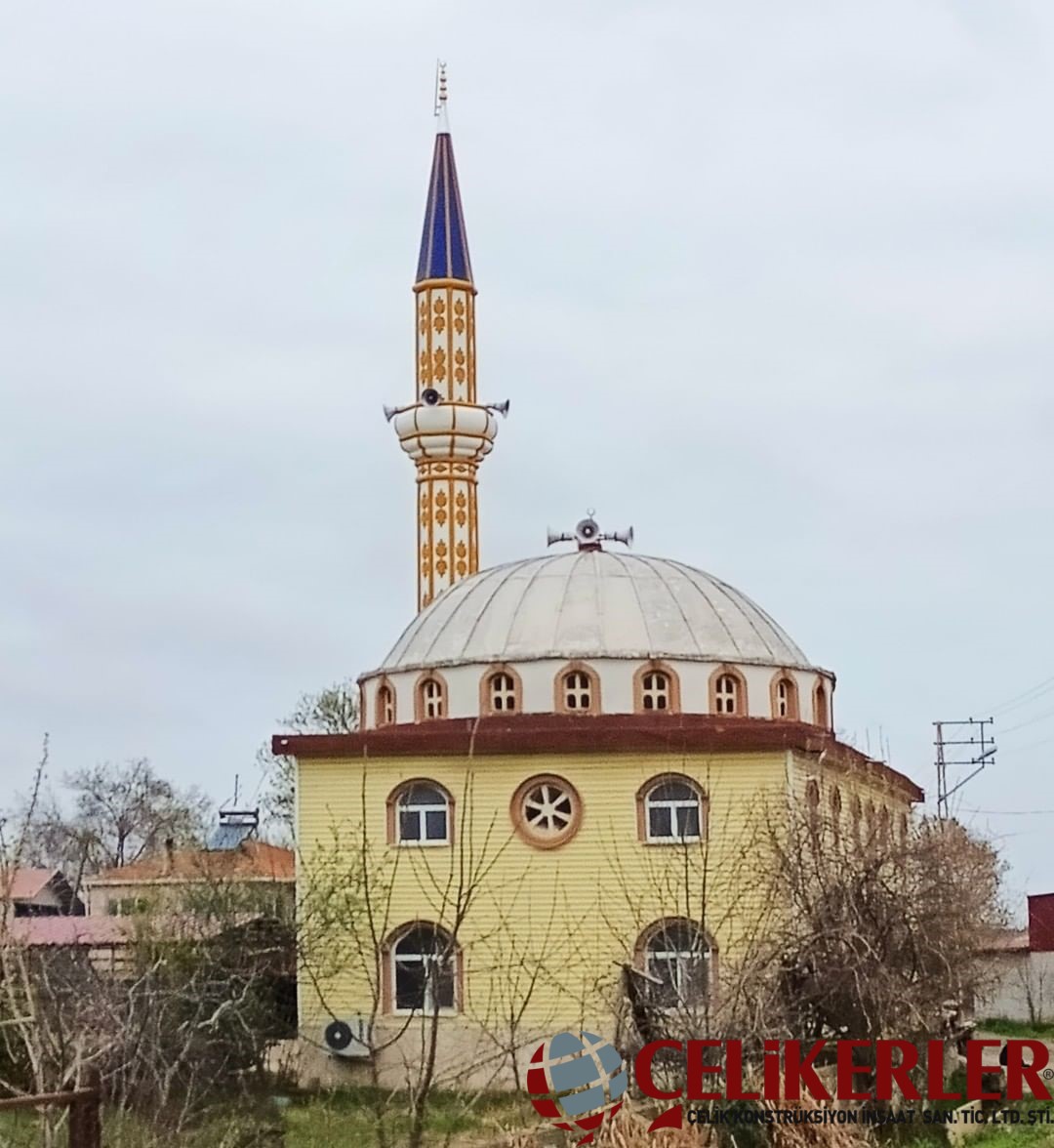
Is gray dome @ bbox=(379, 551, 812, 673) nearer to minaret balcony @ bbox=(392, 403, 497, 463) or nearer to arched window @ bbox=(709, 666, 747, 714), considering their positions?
arched window @ bbox=(709, 666, 747, 714)

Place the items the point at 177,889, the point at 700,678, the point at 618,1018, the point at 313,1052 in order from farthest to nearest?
the point at 700,678
the point at 313,1052
the point at 177,889
the point at 618,1018

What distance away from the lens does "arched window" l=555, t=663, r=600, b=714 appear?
89.0ft

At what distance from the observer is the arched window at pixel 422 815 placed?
83.3 ft

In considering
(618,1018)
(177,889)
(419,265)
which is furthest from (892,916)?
(419,265)

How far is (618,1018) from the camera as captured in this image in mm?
16031

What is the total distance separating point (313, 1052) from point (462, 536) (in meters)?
17.2

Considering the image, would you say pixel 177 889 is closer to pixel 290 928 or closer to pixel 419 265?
pixel 290 928

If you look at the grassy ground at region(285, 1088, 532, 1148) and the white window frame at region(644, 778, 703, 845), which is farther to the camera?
the white window frame at region(644, 778, 703, 845)

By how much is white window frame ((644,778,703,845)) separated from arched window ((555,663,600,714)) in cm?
228

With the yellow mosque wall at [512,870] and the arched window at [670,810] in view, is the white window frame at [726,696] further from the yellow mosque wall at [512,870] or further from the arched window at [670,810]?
the arched window at [670,810]

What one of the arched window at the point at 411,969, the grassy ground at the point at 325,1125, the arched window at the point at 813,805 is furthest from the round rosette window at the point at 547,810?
the grassy ground at the point at 325,1125

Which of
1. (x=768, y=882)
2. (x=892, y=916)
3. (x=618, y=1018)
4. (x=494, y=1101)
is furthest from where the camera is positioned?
(x=494, y=1101)

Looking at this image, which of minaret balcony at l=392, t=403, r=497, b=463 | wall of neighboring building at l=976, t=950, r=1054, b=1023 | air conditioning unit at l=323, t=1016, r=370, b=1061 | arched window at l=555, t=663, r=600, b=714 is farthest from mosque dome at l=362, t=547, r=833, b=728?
minaret balcony at l=392, t=403, r=497, b=463

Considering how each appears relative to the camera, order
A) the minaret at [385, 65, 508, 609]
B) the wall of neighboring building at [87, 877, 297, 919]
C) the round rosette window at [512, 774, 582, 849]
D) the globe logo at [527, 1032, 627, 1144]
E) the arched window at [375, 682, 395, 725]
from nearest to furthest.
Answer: the globe logo at [527, 1032, 627, 1144] < the wall of neighboring building at [87, 877, 297, 919] < the round rosette window at [512, 774, 582, 849] < the arched window at [375, 682, 395, 725] < the minaret at [385, 65, 508, 609]
